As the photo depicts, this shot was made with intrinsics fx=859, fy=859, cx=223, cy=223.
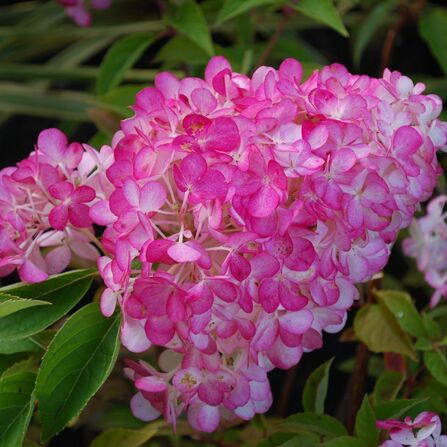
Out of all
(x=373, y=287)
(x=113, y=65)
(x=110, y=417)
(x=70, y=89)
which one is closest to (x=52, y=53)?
(x=70, y=89)

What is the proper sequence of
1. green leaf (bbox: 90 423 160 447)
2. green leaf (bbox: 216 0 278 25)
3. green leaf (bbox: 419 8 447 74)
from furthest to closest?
green leaf (bbox: 419 8 447 74)
green leaf (bbox: 216 0 278 25)
green leaf (bbox: 90 423 160 447)

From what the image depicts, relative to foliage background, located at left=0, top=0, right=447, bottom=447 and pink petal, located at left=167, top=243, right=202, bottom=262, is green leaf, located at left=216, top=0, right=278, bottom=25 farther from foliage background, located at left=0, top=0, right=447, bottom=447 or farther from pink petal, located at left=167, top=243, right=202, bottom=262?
pink petal, located at left=167, top=243, right=202, bottom=262

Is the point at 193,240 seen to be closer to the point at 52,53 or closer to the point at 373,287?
the point at 373,287

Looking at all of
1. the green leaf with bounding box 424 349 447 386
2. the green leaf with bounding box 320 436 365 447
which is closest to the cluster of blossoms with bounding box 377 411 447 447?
the green leaf with bounding box 320 436 365 447

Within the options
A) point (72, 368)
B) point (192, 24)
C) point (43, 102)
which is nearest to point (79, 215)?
point (72, 368)

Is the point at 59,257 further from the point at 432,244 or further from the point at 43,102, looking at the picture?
the point at 43,102

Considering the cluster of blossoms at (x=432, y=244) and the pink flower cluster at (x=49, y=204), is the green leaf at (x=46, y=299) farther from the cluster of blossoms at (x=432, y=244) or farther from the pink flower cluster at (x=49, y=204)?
the cluster of blossoms at (x=432, y=244)
